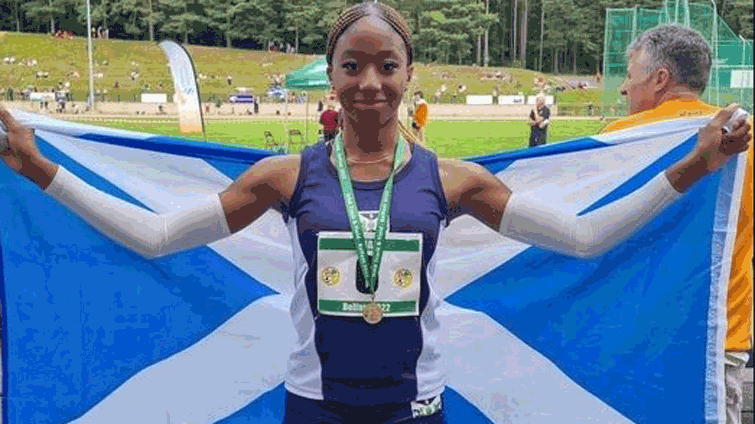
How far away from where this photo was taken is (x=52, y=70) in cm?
6525

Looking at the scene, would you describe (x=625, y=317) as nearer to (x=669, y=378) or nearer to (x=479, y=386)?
(x=669, y=378)

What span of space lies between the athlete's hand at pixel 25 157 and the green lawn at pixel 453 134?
1787 centimetres

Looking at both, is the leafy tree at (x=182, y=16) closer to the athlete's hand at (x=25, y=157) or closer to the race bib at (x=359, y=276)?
the athlete's hand at (x=25, y=157)

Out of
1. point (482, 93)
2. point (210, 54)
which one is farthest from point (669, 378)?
point (210, 54)

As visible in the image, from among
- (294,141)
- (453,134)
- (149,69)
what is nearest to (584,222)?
(294,141)

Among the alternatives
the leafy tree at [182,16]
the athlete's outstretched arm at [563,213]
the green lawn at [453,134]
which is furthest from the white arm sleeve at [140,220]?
the leafy tree at [182,16]

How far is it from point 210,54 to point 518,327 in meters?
73.4

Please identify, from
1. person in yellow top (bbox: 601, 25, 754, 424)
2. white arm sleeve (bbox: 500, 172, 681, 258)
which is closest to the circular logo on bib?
white arm sleeve (bbox: 500, 172, 681, 258)

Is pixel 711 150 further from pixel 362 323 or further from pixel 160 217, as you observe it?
pixel 160 217

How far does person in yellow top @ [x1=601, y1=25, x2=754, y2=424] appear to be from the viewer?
9.30 ft

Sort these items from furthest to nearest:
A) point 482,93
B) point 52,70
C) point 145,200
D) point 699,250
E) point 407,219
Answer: point 52,70 → point 482,93 → point 145,200 → point 699,250 → point 407,219

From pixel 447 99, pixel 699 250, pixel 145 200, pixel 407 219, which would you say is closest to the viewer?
pixel 407 219

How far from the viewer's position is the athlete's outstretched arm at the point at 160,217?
85.4 inches

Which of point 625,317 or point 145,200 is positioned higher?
point 145,200
